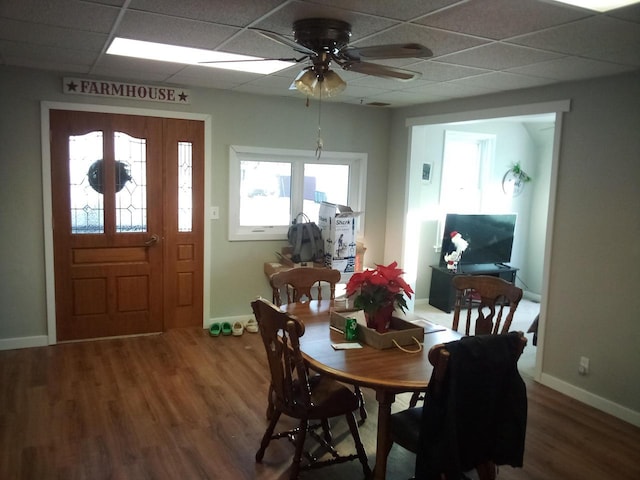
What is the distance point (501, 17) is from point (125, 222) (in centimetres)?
357

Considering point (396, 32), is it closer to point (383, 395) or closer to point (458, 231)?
point (383, 395)

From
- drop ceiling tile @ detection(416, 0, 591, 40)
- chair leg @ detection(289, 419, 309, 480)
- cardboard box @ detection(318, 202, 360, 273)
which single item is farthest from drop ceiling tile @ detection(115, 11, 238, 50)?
cardboard box @ detection(318, 202, 360, 273)

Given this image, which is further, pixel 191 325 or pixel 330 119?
pixel 330 119

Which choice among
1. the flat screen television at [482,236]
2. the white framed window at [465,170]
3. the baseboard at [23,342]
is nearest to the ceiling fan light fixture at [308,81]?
the baseboard at [23,342]

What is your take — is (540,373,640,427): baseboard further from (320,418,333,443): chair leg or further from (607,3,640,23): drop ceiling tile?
(607,3,640,23): drop ceiling tile

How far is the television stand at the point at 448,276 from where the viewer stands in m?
5.99

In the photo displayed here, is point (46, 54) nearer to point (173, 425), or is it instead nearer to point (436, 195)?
point (173, 425)

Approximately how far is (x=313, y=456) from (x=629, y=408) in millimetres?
2202

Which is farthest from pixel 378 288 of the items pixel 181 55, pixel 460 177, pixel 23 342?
pixel 460 177

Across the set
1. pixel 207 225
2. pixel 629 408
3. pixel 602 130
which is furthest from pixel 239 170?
pixel 629 408

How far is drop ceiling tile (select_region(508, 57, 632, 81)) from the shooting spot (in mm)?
3131

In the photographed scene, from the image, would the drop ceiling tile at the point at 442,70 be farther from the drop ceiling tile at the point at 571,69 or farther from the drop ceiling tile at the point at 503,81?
the drop ceiling tile at the point at 571,69

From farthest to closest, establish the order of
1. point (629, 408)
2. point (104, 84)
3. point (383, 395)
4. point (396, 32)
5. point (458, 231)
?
point (458, 231) < point (104, 84) < point (629, 408) < point (396, 32) < point (383, 395)

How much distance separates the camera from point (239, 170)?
507 centimetres
